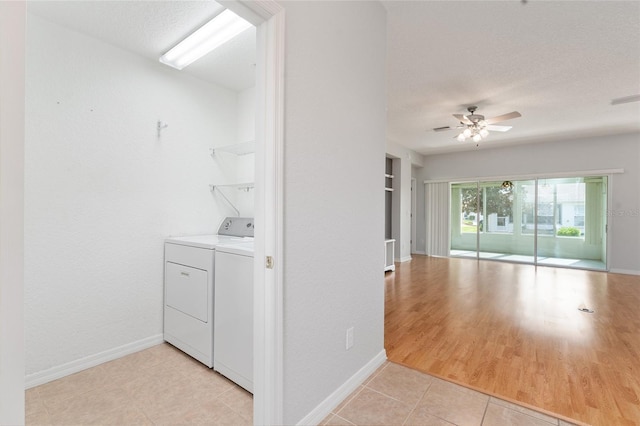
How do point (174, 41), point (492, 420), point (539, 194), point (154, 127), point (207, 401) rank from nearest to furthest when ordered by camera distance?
1. point (492, 420)
2. point (207, 401)
3. point (174, 41)
4. point (154, 127)
5. point (539, 194)

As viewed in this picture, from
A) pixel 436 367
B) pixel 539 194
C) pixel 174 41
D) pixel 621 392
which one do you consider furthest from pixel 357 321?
pixel 539 194

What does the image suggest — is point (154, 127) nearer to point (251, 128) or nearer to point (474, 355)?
point (251, 128)

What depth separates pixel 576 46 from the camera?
9.10 ft

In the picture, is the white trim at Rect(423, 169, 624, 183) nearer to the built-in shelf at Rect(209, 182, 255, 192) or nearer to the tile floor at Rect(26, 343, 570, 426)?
the built-in shelf at Rect(209, 182, 255, 192)

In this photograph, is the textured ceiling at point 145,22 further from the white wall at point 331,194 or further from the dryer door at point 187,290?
the dryer door at point 187,290

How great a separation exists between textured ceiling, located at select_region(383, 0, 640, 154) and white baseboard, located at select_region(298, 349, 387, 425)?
8.85 ft

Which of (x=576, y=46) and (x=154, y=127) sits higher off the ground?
(x=576, y=46)

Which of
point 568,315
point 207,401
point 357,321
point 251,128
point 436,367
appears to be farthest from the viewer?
point 568,315

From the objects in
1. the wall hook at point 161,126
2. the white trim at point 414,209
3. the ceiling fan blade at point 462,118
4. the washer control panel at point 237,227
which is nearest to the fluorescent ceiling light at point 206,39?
the wall hook at point 161,126

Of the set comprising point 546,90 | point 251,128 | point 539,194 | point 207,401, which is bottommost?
point 207,401

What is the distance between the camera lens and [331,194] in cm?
176

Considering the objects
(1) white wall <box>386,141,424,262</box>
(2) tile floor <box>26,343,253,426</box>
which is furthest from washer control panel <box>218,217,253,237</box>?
(1) white wall <box>386,141,424,262</box>

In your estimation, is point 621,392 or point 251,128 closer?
point 621,392

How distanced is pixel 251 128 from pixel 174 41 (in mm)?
1014
